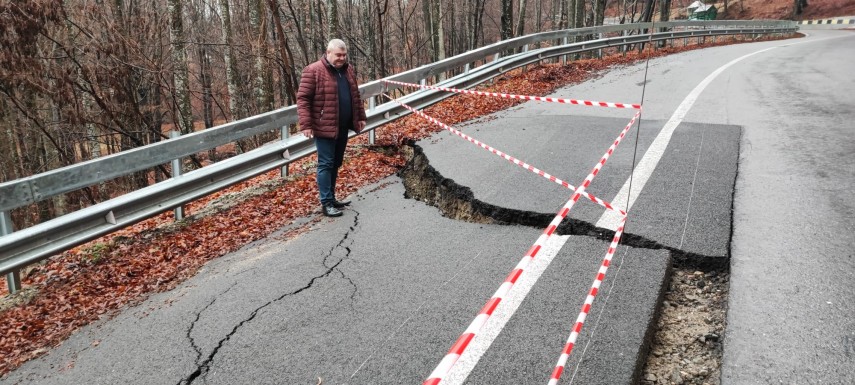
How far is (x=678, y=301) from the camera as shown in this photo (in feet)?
11.7

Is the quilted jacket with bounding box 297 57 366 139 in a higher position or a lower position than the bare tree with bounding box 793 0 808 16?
lower

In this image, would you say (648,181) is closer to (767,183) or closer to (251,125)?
(767,183)

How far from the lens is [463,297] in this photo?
3.73 m

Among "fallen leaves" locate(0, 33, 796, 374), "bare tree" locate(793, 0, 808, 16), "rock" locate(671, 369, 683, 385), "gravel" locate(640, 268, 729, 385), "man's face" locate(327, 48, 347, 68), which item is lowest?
"fallen leaves" locate(0, 33, 796, 374)

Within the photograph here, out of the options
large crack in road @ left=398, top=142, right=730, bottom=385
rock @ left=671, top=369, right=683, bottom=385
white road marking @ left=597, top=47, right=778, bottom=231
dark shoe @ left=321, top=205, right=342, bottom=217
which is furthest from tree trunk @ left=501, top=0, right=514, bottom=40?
rock @ left=671, top=369, right=683, bottom=385

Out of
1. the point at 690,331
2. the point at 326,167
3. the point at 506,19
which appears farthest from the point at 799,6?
the point at 690,331

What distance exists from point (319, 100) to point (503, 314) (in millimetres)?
3427

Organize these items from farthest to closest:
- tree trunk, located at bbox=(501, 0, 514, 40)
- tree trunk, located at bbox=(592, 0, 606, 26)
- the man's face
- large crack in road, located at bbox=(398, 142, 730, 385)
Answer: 1. tree trunk, located at bbox=(592, 0, 606, 26)
2. tree trunk, located at bbox=(501, 0, 514, 40)
3. the man's face
4. large crack in road, located at bbox=(398, 142, 730, 385)

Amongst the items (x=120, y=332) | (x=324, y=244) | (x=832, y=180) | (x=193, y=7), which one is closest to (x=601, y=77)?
(x=832, y=180)

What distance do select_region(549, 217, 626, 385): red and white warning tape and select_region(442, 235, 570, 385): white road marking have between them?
39 cm

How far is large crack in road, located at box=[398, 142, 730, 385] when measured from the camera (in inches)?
115

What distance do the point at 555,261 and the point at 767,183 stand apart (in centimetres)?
312

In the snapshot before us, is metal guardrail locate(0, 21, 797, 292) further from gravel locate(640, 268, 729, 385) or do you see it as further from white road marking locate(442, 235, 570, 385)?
gravel locate(640, 268, 729, 385)

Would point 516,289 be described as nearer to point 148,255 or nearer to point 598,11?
point 148,255
